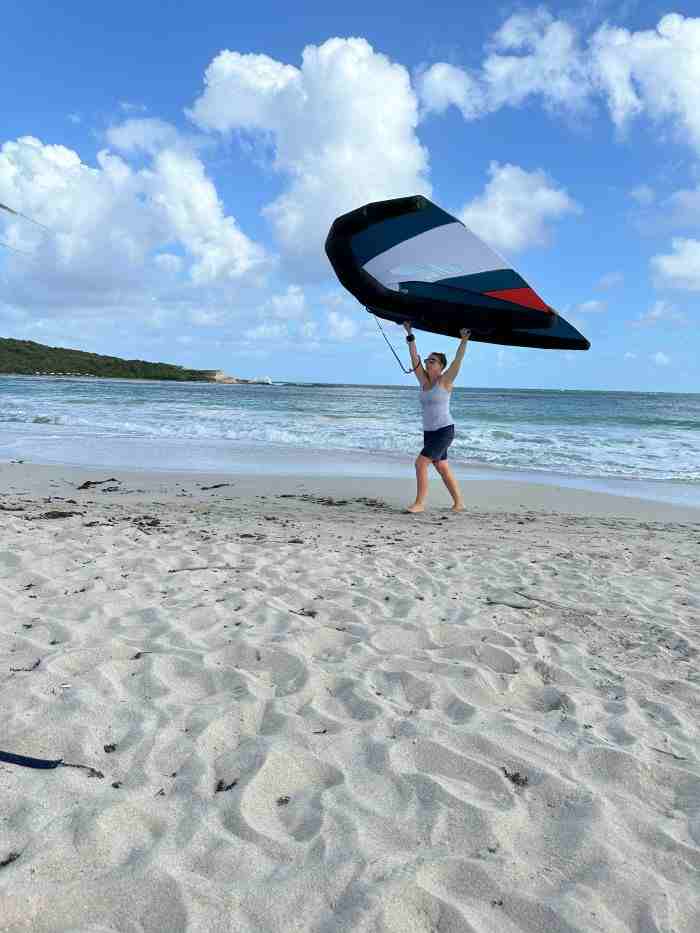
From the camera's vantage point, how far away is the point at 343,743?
8.21 feet

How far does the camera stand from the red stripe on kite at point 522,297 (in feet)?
25.7

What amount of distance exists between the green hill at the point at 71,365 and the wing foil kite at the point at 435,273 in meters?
77.4

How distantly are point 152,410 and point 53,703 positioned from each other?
24.7 m

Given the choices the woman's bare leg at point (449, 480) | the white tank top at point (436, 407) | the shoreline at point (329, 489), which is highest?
the white tank top at point (436, 407)

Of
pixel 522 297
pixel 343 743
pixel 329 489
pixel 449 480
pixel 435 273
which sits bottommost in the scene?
pixel 329 489

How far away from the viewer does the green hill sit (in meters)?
79.5

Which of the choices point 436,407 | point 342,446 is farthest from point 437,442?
point 342,446

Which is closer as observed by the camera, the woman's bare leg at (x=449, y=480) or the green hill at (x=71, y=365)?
the woman's bare leg at (x=449, y=480)

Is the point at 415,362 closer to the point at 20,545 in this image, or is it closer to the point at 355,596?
the point at 355,596

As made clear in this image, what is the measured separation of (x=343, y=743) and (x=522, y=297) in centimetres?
646

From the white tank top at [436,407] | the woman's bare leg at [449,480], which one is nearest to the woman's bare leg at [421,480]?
the woman's bare leg at [449,480]

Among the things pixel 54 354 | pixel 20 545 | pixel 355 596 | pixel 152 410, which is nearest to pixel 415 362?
pixel 355 596

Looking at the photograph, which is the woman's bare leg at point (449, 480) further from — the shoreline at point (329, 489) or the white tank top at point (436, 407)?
the white tank top at point (436, 407)

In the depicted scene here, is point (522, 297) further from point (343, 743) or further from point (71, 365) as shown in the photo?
point (71, 365)
